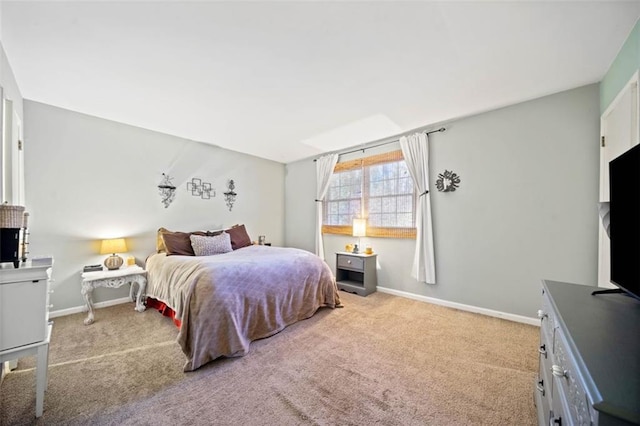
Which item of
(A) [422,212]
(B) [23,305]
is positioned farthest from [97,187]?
(A) [422,212]

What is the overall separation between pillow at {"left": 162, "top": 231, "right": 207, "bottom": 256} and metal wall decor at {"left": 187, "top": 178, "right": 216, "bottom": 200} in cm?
90

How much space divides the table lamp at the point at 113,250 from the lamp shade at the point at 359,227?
324 cm

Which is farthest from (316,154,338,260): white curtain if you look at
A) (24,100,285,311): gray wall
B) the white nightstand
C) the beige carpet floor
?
the white nightstand

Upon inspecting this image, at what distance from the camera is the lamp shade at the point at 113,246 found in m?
3.12

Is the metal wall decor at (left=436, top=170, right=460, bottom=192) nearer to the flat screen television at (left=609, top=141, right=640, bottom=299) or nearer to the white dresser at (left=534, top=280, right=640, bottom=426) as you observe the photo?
the flat screen television at (left=609, top=141, right=640, bottom=299)

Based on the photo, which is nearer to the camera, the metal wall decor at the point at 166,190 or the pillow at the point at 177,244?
the pillow at the point at 177,244

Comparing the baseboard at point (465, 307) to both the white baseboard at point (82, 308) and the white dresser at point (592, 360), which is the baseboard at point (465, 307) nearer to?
the white dresser at point (592, 360)

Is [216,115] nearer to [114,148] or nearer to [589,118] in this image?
[114,148]

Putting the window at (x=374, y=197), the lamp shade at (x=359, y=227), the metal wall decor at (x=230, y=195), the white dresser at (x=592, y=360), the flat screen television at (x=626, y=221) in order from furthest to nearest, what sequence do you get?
the metal wall decor at (x=230, y=195) < the lamp shade at (x=359, y=227) < the window at (x=374, y=197) < the flat screen television at (x=626, y=221) < the white dresser at (x=592, y=360)

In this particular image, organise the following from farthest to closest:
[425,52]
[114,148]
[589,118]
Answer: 1. [114,148]
2. [589,118]
3. [425,52]

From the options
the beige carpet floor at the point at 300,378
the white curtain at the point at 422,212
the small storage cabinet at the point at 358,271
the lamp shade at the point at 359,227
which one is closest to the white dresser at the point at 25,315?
the beige carpet floor at the point at 300,378

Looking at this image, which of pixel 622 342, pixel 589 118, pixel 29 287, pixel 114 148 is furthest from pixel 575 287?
pixel 114 148

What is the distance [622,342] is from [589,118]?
2804mm

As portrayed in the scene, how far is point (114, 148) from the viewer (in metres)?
3.39
